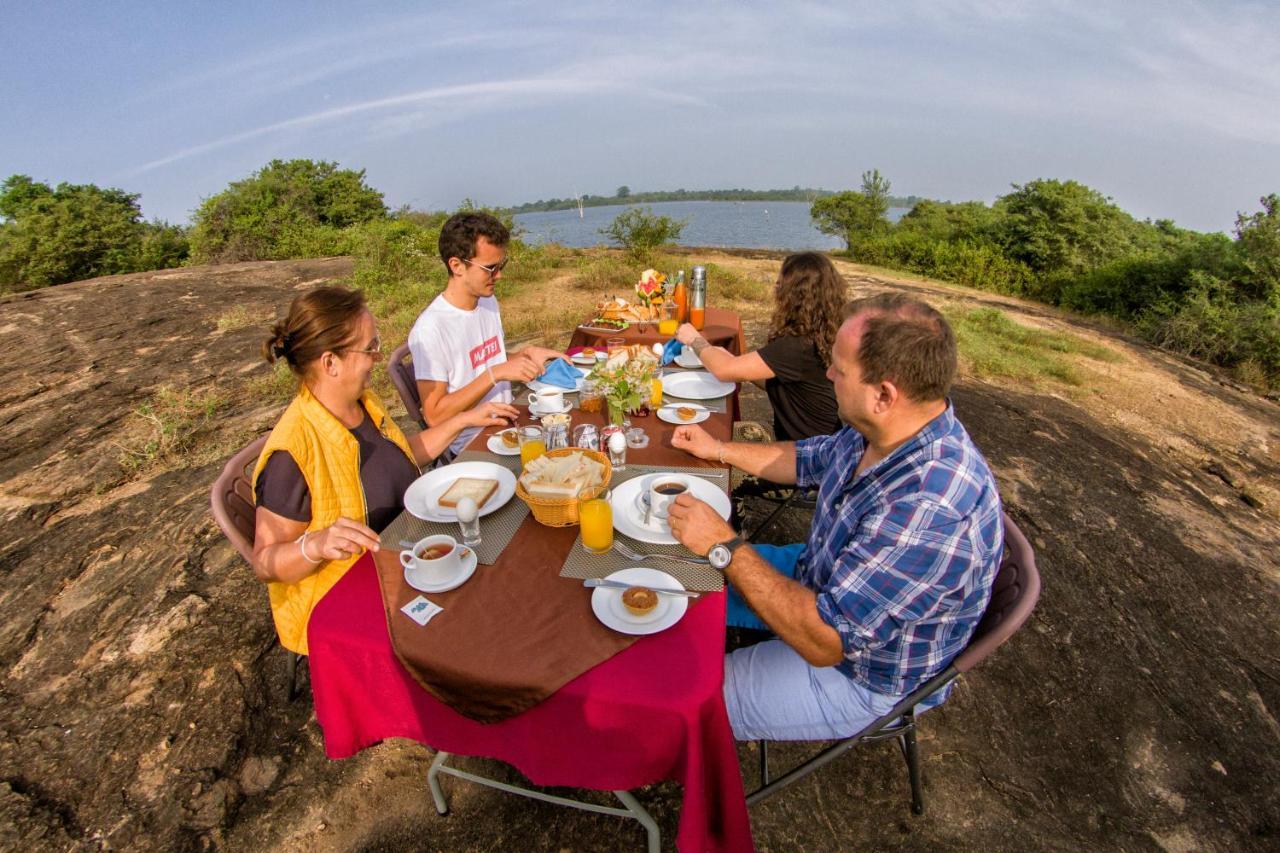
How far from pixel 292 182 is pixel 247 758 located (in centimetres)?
2643

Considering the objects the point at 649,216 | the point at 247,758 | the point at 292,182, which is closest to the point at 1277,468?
the point at 247,758

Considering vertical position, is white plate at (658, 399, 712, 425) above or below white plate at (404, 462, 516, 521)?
below

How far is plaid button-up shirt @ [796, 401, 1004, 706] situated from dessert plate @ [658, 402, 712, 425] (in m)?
1.06

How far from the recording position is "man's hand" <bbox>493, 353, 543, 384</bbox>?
2.99 m

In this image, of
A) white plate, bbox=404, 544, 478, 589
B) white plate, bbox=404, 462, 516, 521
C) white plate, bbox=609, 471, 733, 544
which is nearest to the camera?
white plate, bbox=404, 544, 478, 589

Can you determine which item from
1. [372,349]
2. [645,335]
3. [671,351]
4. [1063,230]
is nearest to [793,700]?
[372,349]

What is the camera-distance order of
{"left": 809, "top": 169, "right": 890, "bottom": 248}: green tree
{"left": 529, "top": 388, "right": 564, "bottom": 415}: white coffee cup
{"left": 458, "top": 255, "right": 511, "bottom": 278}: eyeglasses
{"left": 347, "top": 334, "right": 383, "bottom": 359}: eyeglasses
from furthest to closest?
1. {"left": 809, "top": 169, "right": 890, "bottom": 248}: green tree
2. {"left": 458, "top": 255, "right": 511, "bottom": 278}: eyeglasses
3. {"left": 529, "top": 388, "right": 564, "bottom": 415}: white coffee cup
4. {"left": 347, "top": 334, "right": 383, "bottom": 359}: eyeglasses

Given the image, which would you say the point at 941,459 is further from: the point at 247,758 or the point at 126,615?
the point at 126,615

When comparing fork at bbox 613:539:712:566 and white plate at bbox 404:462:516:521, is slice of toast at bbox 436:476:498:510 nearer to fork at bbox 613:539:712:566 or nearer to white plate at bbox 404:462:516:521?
white plate at bbox 404:462:516:521

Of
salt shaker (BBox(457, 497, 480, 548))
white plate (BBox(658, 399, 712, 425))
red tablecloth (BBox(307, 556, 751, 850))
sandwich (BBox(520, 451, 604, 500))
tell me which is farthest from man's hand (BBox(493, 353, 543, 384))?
red tablecloth (BBox(307, 556, 751, 850))

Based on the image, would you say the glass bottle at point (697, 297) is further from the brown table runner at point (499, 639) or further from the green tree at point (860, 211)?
the green tree at point (860, 211)

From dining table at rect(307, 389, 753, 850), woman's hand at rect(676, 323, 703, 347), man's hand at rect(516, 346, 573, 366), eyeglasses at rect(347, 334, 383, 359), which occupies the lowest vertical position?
dining table at rect(307, 389, 753, 850)

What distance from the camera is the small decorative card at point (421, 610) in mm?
1400

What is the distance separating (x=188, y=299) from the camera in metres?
10.8
